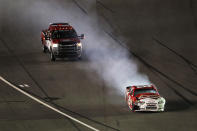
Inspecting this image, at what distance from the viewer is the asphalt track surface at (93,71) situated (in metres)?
28.8

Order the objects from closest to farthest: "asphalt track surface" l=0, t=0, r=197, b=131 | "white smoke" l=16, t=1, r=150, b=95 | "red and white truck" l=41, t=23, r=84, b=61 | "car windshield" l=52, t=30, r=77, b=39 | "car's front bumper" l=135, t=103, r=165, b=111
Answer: "asphalt track surface" l=0, t=0, r=197, b=131
"car's front bumper" l=135, t=103, r=165, b=111
"white smoke" l=16, t=1, r=150, b=95
"red and white truck" l=41, t=23, r=84, b=61
"car windshield" l=52, t=30, r=77, b=39

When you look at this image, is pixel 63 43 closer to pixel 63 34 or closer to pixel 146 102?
pixel 63 34

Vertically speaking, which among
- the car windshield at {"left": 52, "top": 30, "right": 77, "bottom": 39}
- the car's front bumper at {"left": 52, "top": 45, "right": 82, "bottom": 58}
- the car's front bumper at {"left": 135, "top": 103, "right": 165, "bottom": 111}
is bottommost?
the car's front bumper at {"left": 135, "top": 103, "right": 165, "bottom": 111}

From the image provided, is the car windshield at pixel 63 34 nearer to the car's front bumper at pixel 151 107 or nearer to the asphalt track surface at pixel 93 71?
the asphalt track surface at pixel 93 71

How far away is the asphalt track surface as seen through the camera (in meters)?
28.8

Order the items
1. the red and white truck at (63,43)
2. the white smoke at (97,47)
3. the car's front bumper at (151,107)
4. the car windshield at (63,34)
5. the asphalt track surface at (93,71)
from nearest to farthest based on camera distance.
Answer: the asphalt track surface at (93,71) < the car's front bumper at (151,107) < the white smoke at (97,47) < the red and white truck at (63,43) < the car windshield at (63,34)

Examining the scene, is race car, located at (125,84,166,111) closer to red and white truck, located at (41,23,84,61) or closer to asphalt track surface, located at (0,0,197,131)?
asphalt track surface, located at (0,0,197,131)

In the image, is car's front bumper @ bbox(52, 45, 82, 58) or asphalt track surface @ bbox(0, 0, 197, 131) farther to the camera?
car's front bumper @ bbox(52, 45, 82, 58)

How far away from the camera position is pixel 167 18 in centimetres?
4978

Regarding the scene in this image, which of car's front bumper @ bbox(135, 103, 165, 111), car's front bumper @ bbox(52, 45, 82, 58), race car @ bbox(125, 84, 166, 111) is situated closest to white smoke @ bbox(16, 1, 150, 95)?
car's front bumper @ bbox(52, 45, 82, 58)

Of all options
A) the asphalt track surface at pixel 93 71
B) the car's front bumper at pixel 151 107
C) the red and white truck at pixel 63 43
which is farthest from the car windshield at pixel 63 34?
the car's front bumper at pixel 151 107

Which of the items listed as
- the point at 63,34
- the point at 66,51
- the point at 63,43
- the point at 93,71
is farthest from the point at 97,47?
the point at 93,71

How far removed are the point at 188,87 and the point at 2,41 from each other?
52.4 feet

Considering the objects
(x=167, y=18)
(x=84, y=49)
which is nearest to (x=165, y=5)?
(x=167, y=18)
